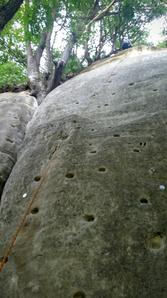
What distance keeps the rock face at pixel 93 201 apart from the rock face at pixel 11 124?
21.5 inches

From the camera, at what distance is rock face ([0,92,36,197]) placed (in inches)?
259

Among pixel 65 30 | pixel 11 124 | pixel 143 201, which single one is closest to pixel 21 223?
pixel 143 201

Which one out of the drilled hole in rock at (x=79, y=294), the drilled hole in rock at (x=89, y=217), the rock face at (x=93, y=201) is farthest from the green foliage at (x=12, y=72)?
the drilled hole in rock at (x=79, y=294)

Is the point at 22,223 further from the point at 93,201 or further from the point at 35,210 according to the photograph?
the point at 93,201

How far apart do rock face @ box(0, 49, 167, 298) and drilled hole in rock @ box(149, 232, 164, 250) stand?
0.4 inches

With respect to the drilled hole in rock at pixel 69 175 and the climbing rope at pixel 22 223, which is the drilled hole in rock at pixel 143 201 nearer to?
the drilled hole in rock at pixel 69 175

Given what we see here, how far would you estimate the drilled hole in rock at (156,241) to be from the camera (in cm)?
367

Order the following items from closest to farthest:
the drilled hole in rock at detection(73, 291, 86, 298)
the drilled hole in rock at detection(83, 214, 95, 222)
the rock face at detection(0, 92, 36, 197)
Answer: the drilled hole in rock at detection(73, 291, 86, 298) → the drilled hole in rock at detection(83, 214, 95, 222) → the rock face at detection(0, 92, 36, 197)

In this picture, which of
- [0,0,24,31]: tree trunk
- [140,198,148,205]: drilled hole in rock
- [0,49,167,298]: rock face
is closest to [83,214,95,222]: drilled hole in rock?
[0,49,167,298]: rock face

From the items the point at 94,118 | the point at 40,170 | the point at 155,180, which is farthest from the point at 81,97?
the point at 155,180

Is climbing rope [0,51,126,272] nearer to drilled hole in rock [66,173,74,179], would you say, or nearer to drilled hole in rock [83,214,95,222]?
drilled hole in rock [66,173,74,179]

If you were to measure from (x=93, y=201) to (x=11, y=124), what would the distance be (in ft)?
13.7

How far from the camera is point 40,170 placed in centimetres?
529

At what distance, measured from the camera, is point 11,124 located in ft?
26.0
